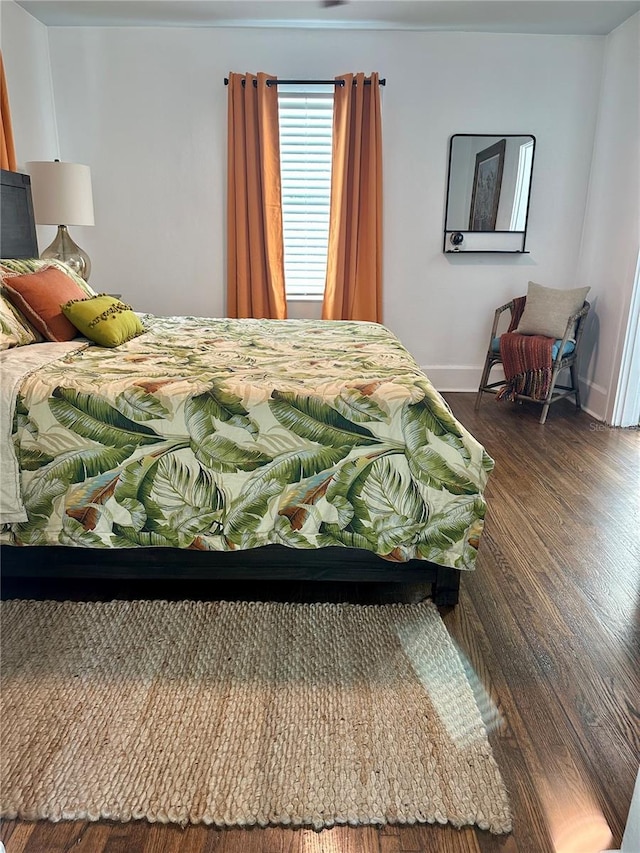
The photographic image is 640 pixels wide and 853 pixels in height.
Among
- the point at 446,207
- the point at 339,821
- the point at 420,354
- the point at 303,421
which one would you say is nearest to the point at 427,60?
the point at 446,207

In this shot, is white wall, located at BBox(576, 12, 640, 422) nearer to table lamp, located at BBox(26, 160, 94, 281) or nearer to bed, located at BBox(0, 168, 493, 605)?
bed, located at BBox(0, 168, 493, 605)

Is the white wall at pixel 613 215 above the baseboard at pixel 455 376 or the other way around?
above

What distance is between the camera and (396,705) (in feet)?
4.87

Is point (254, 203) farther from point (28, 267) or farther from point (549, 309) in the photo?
point (549, 309)

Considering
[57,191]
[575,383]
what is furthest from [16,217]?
[575,383]

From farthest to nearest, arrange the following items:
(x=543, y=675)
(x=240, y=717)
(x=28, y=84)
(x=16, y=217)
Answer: (x=28, y=84)
(x=16, y=217)
(x=543, y=675)
(x=240, y=717)

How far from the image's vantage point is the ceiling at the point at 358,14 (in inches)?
143

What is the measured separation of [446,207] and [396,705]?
3746mm

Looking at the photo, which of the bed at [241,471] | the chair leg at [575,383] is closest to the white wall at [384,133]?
the chair leg at [575,383]

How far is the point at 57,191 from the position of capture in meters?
3.42

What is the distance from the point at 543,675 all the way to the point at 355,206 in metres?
3.44

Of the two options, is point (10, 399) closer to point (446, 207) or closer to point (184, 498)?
point (184, 498)

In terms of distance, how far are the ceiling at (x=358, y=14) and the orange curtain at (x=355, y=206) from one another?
0.38 metres

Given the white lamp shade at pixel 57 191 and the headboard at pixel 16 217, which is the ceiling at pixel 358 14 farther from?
the headboard at pixel 16 217
